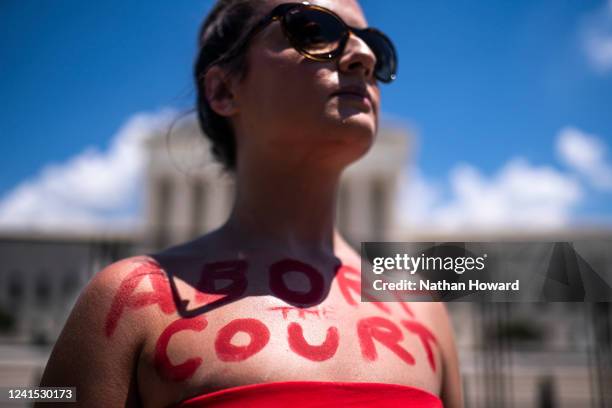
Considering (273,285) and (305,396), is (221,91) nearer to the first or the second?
(273,285)

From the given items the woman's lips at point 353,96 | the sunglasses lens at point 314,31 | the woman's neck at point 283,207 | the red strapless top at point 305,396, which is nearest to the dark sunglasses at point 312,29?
the sunglasses lens at point 314,31

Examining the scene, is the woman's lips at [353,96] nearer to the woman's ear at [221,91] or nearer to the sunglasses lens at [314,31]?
the sunglasses lens at [314,31]

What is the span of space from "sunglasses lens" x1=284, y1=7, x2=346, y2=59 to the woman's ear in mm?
269

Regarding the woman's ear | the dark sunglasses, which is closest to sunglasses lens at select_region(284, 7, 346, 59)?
the dark sunglasses

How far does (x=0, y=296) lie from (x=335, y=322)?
30.7 meters

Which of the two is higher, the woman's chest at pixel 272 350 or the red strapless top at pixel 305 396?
the woman's chest at pixel 272 350

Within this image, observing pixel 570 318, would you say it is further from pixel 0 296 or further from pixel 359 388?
pixel 359 388

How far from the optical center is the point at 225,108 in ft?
5.62

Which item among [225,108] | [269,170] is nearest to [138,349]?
[269,170]

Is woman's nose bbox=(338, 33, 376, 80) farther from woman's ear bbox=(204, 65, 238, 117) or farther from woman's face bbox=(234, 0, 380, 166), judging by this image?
woman's ear bbox=(204, 65, 238, 117)

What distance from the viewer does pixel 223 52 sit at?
69.7 inches

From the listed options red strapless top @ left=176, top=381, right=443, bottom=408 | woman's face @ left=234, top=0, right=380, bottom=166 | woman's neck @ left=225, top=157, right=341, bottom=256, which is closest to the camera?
red strapless top @ left=176, top=381, right=443, bottom=408

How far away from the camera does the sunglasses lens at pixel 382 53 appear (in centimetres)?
170

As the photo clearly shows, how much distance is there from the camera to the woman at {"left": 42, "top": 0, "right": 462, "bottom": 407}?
49.9 inches
